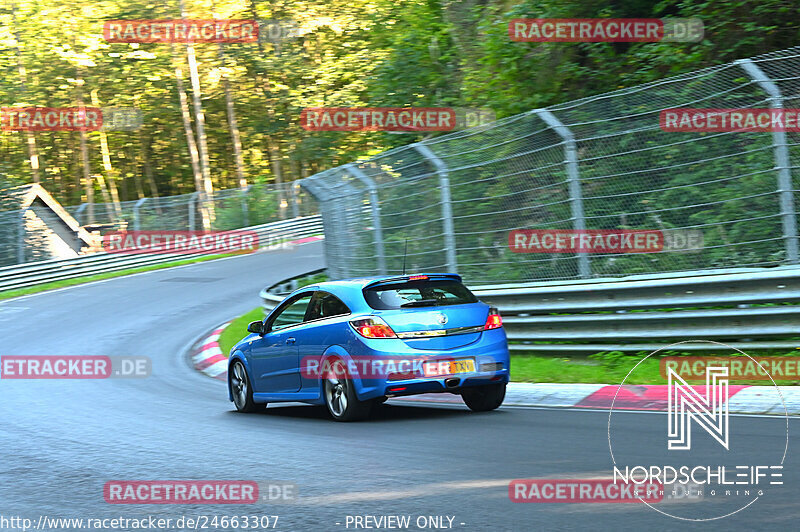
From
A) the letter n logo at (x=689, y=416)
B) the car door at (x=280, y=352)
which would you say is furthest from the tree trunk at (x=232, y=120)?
the letter n logo at (x=689, y=416)

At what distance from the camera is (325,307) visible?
9992mm

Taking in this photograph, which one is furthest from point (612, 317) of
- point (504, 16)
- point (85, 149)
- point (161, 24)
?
point (85, 149)

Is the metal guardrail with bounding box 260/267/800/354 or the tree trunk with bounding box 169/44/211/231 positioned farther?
the tree trunk with bounding box 169/44/211/231

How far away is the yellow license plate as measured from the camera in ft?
30.1

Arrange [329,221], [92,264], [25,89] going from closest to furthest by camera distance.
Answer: [329,221] → [92,264] → [25,89]

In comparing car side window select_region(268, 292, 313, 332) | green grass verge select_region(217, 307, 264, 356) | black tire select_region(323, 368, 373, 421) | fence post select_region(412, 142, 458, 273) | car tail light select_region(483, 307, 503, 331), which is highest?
fence post select_region(412, 142, 458, 273)

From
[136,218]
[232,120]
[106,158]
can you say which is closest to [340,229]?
[136,218]

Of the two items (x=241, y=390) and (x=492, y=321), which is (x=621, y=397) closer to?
(x=492, y=321)

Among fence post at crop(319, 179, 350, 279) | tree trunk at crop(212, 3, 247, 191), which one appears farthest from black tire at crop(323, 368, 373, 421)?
tree trunk at crop(212, 3, 247, 191)

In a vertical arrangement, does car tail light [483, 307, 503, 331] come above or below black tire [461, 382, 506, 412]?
above

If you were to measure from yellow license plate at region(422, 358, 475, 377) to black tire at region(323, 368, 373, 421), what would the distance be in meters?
0.65

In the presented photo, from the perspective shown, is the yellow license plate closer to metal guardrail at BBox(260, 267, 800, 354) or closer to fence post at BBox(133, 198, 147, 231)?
metal guardrail at BBox(260, 267, 800, 354)

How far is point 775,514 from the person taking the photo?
5133mm

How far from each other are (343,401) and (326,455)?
5.93ft
